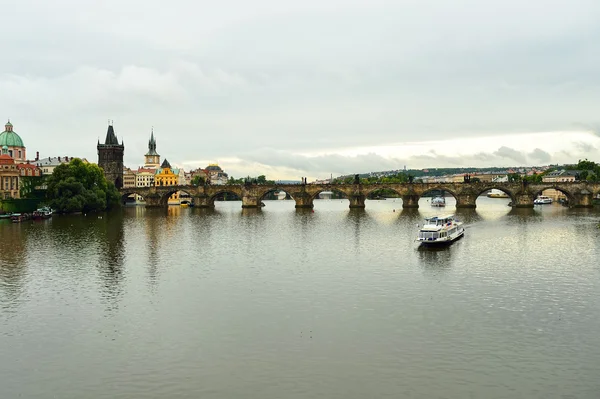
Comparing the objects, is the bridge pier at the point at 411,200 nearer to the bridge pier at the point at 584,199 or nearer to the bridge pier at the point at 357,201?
the bridge pier at the point at 357,201

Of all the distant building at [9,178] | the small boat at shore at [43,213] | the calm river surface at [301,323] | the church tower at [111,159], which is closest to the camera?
the calm river surface at [301,323]

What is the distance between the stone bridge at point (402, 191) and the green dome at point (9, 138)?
39599 millimetres

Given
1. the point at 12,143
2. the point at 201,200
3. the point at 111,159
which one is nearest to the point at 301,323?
the point at 201,200

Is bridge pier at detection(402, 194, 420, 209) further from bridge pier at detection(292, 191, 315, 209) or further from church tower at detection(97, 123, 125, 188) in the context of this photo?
church tower at detection(97, 123, 125, 188)

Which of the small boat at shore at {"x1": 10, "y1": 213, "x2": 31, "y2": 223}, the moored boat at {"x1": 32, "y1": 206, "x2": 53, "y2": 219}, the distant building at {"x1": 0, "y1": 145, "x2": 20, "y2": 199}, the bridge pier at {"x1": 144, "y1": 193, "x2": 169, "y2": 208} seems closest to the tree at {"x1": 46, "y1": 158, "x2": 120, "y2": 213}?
the moored boat at {"x1": 32, "y1": 206, "x2": 53, "y2": 219}

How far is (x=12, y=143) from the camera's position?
15800cm

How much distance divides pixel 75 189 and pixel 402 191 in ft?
229

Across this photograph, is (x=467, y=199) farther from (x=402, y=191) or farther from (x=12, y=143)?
(x=12, y=143)

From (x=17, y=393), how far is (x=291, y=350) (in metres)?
10.9

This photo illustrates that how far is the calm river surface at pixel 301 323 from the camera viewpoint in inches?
859

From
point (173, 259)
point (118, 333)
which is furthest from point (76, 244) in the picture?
point (118, 333)

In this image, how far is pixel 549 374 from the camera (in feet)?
73.1

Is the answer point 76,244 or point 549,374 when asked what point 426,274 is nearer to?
point 549,374

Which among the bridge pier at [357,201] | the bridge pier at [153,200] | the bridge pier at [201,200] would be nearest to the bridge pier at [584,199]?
the bridge pier at [357,201]
